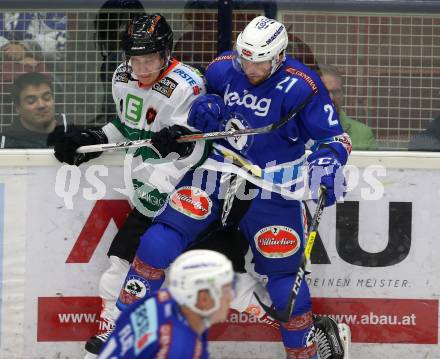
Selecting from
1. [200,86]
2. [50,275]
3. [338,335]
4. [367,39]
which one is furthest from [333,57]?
[50,275]

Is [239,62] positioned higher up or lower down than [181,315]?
higher up

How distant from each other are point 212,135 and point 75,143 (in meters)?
0.67

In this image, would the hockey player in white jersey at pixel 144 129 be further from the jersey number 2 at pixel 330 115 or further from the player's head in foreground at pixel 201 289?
the player's head in foreground at pixel 201 289

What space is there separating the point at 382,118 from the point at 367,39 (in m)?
0.37

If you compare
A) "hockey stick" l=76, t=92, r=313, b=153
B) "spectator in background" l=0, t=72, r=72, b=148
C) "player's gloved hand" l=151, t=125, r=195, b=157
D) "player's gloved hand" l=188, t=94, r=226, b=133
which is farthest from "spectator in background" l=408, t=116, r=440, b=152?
"spectator in background" l=0, t=72, r=72, b=148

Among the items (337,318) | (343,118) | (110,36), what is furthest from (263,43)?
(337,318)

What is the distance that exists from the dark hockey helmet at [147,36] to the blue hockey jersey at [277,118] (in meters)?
0.24

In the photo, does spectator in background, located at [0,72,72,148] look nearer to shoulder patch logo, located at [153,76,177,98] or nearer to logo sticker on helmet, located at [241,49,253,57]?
shoulder patch logo, located at [153,76,177,98]

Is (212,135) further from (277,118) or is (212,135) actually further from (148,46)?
(148,46)

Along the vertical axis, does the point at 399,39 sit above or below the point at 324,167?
above

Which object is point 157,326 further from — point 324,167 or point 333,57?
point 333,57

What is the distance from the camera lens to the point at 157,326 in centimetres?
364

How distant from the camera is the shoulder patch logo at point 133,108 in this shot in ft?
17.4

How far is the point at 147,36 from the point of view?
16.9 feet
